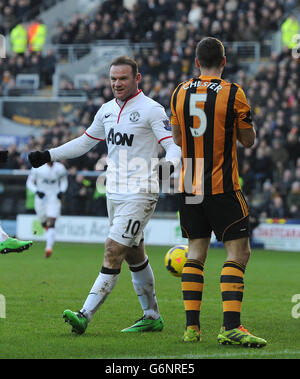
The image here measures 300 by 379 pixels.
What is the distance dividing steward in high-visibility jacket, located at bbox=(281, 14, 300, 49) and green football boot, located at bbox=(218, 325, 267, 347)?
2012 centimetres

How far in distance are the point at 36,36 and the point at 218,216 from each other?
26204 mm

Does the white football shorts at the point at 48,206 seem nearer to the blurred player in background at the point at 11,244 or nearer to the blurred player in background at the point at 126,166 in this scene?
the blurred player in background at the point at 11,244

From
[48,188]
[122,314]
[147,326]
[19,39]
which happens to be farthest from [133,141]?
[19,39]

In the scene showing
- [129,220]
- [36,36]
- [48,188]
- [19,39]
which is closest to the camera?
[129,220]

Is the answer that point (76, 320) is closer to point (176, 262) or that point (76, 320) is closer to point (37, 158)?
point (37, 158)

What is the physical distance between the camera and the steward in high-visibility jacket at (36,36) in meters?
31.8

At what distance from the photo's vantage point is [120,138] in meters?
7.48

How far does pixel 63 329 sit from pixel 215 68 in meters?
2.71

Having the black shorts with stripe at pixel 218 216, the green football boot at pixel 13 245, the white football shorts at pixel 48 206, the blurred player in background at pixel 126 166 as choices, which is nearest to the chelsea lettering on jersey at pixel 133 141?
the blurred player in background at pixel 126 166

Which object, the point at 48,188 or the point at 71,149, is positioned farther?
the point at 48,188

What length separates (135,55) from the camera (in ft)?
92.5

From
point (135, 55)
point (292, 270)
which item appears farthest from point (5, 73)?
point (292, 270)
